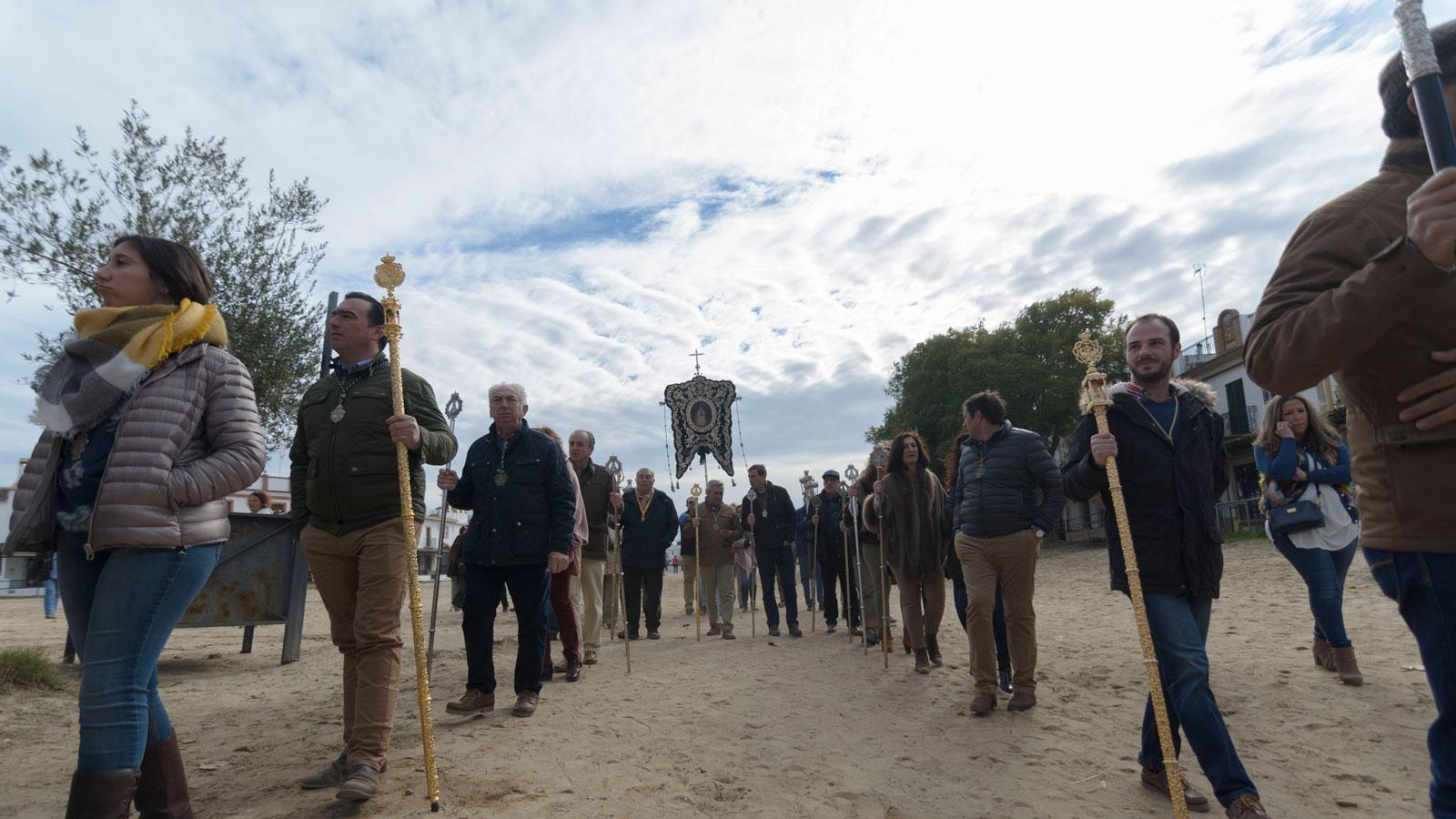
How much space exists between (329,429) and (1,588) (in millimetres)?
42232

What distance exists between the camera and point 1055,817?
398 cm

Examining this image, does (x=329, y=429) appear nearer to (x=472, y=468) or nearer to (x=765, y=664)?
(x=472, y=468)

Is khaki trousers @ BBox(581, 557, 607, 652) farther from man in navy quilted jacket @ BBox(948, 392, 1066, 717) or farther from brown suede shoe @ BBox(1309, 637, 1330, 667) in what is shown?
brown suede shoe @ BBox(1309, 637, 1330, 667)

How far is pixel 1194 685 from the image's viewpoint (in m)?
3.64

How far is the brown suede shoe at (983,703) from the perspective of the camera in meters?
6.04

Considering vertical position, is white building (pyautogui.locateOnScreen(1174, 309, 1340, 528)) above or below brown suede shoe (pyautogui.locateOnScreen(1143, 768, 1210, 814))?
above

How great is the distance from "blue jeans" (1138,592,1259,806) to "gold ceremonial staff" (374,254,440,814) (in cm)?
321

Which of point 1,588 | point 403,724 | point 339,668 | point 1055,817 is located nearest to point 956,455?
point 1055,817

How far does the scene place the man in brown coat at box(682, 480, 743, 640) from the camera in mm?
12195

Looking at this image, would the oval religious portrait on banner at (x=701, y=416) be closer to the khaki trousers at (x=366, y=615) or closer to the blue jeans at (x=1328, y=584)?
the blue jeans at (x=1328, y=584)

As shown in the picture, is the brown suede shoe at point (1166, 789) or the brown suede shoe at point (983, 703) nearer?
the brown suede shoe at point (1166, 789)

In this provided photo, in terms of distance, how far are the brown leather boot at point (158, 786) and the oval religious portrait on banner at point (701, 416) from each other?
67.2 ft

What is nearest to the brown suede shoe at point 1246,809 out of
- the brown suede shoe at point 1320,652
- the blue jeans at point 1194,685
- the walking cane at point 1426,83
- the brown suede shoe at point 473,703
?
the blue jeans at point 1194,685

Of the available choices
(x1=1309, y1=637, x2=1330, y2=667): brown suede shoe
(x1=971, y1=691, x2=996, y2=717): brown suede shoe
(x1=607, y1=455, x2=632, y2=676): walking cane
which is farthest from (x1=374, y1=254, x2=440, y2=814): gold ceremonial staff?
(x1=1309, y1=637, x2=1330, y2=667): brown suede shoe
